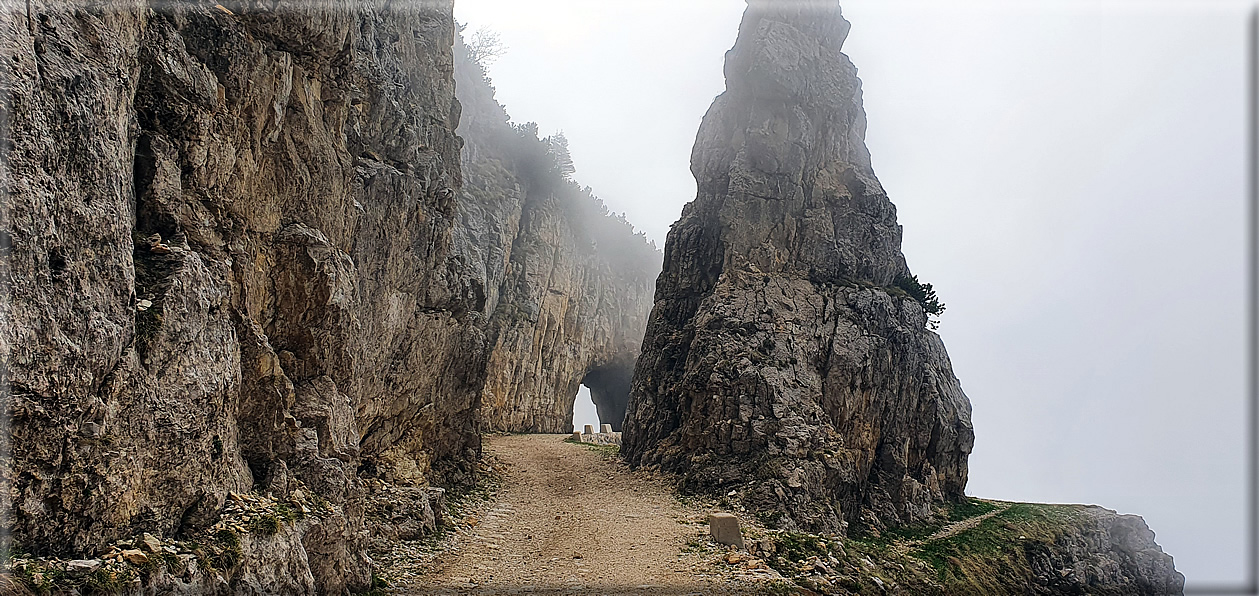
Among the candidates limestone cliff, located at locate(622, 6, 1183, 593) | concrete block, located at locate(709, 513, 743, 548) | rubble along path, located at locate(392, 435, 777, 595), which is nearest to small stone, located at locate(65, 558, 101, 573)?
rubble along path, located at locate(392, 435, 777, 595)

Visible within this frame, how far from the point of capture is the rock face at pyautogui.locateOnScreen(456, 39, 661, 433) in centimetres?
3481

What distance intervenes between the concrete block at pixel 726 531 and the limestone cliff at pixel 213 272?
7.54m

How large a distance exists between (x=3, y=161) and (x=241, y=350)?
16.8 feet

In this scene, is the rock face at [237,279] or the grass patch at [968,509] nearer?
the rock face at [237,279]

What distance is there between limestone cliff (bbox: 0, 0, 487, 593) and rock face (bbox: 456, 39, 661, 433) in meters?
12.0

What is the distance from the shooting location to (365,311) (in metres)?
15.1

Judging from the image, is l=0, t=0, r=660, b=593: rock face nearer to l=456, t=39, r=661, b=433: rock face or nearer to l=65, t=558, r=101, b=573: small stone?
l=65, t=558, r=101, b=573: small stone

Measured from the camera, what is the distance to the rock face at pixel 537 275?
3481cm

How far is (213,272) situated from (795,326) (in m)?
20.4

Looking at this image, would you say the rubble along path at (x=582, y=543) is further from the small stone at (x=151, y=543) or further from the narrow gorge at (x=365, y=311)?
the small stone at (x=151, y=543)

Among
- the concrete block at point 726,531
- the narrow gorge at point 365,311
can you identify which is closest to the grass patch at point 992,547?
the narrow gorge at point 365,311

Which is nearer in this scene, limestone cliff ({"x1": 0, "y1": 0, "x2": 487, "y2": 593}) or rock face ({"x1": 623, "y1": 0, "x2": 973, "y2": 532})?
limestone cliff ({"x1": 0, "y1": 0, "x2": 487, "y2": 593})

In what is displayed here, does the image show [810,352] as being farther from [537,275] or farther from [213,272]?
[213,272]

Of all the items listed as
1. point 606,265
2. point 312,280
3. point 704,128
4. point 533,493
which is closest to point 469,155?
point 704,128
